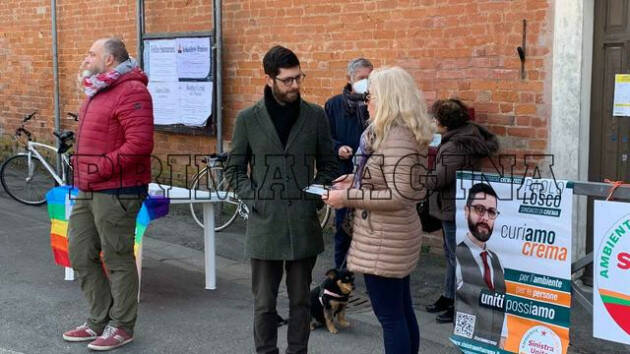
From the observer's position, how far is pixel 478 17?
Result: 712 centimetres

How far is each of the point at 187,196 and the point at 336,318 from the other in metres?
1.71

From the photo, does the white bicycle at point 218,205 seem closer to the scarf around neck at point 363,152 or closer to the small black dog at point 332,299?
the small black dog at point 332,299

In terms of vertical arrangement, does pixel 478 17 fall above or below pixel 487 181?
above

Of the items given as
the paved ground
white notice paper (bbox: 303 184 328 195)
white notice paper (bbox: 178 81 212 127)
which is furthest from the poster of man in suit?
white notice paper (bbox: 178 81 212 127)

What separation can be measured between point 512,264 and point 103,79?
8.95 feet

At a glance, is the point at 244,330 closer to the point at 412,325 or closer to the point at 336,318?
the point at 336,318

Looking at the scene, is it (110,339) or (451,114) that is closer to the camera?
(110,339)

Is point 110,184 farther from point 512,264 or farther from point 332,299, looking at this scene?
point 512,264

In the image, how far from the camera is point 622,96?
6.26m

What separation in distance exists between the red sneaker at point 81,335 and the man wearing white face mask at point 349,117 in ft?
6.51

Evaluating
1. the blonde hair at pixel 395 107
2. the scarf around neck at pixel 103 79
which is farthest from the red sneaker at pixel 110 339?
the blonde hair at pixel 395 107

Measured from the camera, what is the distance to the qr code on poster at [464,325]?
15.8 ft

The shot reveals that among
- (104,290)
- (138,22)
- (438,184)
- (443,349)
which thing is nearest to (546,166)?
(438,184)

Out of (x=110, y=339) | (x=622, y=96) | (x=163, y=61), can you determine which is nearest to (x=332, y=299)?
(x=110, y=339)
